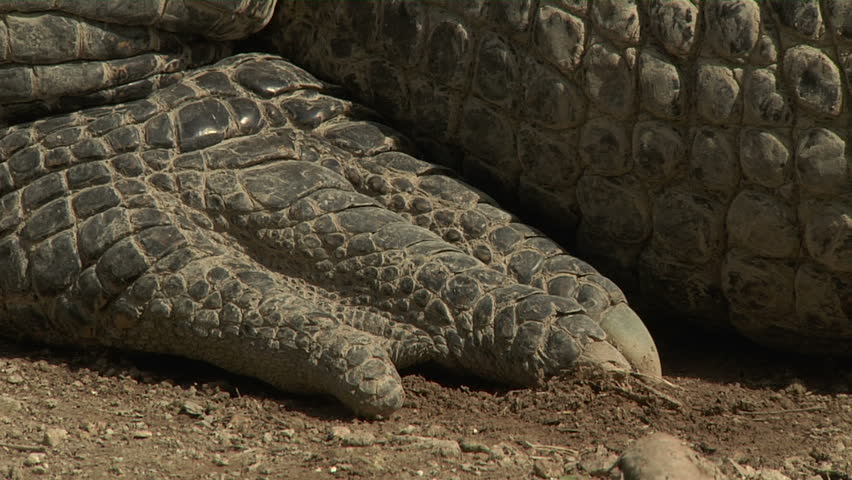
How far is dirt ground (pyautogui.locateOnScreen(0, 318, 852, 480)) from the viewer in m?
2.55

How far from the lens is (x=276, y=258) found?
3.28 meters

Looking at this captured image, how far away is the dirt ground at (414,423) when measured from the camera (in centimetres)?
255

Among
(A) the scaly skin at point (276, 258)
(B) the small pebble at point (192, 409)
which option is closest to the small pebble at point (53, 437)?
(B) the small pebble at point (192, 409)

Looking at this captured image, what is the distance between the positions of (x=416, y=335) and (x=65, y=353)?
1.05 metres

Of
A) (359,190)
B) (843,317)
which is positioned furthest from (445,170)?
(843,317)

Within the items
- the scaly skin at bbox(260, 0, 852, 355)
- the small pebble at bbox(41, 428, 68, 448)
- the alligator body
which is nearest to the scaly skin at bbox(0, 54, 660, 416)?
the alligator body

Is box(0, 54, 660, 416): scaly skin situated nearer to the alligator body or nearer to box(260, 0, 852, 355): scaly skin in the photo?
the alligator body

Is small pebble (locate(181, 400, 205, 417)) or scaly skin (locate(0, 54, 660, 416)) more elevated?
scaly skin (locate(0, 54, 660, 416))

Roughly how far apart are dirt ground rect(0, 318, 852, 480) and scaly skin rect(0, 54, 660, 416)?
8 cm

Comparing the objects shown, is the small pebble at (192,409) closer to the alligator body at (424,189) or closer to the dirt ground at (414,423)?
the dirt ground at (414,423)

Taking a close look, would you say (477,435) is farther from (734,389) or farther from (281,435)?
(734,389)

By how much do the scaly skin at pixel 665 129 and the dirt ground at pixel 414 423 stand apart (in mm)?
307

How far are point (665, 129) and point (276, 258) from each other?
1157 millimetres

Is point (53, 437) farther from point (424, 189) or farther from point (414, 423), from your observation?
point (424, 189)
